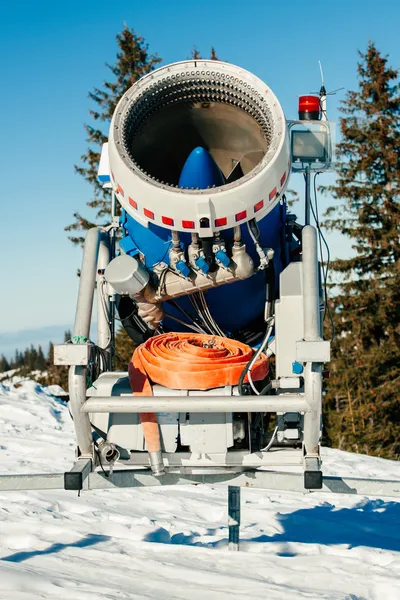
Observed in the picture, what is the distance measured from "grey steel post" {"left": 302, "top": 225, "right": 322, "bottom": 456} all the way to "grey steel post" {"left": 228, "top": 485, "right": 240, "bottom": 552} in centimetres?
167

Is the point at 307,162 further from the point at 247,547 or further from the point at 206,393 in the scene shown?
the point at 247,547

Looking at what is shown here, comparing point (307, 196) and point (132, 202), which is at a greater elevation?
point (307, 196)

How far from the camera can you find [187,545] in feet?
20.5

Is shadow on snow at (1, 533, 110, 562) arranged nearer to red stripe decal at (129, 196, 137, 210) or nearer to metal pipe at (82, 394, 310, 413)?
metal pipe at (82, 394, 310, 413)

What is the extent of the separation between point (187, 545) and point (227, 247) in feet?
8.88

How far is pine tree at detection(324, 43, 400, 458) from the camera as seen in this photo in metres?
21.2

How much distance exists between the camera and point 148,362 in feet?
16.0

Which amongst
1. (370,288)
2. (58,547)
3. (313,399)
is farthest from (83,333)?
(370,288)

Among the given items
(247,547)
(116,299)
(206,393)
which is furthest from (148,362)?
(247,547)

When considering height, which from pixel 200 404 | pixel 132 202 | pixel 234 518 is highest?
pixel 132 202

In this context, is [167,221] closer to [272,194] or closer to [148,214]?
[148,214]

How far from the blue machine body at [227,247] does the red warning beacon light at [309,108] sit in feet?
2.22

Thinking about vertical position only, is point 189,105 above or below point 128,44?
below

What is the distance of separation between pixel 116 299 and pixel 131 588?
6.54 ft
